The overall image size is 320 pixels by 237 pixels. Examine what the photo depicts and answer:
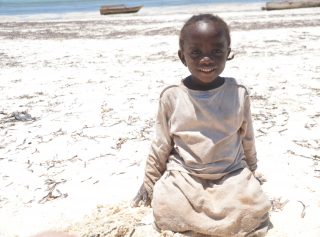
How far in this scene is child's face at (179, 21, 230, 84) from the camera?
222cm

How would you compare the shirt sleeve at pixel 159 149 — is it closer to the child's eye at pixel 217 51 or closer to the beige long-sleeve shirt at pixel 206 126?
the beige long-sleeve shirt at pixel 206 126

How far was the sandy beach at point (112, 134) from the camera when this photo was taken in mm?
2711

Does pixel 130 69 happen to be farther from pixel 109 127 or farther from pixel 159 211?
pixel 159 211

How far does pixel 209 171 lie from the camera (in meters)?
2.48

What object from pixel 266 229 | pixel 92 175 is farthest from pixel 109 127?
pixel 266 229

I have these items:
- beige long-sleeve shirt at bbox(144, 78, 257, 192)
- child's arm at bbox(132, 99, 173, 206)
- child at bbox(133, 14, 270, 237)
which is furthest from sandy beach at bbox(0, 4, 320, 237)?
beige long-sleeve shirt at bbox(144, 78, 257, 192)

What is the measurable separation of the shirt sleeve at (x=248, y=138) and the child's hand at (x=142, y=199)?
0.74m

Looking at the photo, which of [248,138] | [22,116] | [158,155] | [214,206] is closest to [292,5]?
[22,116]

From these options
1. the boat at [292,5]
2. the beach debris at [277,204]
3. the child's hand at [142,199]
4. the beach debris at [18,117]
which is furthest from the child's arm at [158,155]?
the boat at [292,5]

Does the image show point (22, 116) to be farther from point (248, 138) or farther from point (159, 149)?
point (248, 138)

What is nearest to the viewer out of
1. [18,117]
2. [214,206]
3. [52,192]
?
[214,206]

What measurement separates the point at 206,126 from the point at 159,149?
390 mm

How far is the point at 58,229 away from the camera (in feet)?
8.50

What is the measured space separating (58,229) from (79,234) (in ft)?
0.60
